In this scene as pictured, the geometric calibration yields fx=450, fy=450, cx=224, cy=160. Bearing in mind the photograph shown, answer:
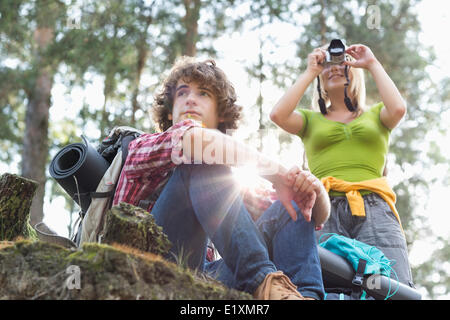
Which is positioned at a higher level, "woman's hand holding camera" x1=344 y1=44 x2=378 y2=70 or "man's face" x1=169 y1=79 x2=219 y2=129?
"woman's hand holding camera" x1=344 y1=44 x2=378 y2=70

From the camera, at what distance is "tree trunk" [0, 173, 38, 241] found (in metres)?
2.27

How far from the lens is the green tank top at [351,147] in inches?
120

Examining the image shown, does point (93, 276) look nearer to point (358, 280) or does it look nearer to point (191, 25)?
point (358, 280)

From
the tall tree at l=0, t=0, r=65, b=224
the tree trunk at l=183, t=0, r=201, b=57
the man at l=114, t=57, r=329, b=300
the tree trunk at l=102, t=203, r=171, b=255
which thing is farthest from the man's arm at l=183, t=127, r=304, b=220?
the tall tree at l=0, t=0, r=65, b=224

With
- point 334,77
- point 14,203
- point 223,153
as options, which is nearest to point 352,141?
point 334,77

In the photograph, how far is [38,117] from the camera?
972 centimetres

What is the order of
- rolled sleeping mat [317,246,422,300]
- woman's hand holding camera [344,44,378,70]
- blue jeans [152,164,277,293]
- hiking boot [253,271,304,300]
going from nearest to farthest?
hiking boot [253,271,304,300] < blue jeans [152,164,277,293] < rolled sleeping mat [317,246,422,300] < woman's hand holding camera [344,44,378,70]

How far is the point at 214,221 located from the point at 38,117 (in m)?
8.91

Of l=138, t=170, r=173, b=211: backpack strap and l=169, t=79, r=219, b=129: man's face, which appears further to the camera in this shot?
l=169, t=79, r=219, b=129: man's face

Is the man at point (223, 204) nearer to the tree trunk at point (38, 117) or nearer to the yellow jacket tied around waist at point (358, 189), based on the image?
the yellow jacket tied around waist at point (358, 189)

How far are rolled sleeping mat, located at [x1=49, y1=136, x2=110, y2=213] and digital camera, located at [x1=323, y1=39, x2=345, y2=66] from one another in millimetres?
1888

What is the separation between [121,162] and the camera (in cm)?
230

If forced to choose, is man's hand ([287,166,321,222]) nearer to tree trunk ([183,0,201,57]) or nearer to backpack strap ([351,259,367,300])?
backpack strap ([351,259,367,300])
